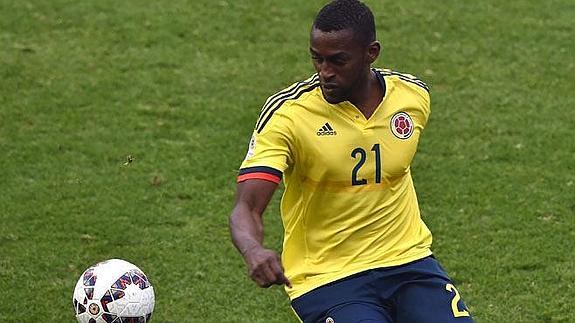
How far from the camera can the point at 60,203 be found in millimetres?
10148

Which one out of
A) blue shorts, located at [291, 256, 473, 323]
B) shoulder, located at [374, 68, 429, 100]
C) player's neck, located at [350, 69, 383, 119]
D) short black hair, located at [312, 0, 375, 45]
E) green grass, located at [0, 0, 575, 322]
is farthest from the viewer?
green grass, located at [0, 0, 575, 322]

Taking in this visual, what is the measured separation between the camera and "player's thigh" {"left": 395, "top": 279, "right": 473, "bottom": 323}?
609cm

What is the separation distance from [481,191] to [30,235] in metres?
3.82

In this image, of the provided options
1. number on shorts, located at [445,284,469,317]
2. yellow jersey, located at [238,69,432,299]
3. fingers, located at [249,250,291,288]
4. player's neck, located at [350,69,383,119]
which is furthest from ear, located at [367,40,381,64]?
fingers, located at [249,250,291,288]

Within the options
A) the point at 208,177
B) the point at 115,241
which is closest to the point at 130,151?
the point at 208,177

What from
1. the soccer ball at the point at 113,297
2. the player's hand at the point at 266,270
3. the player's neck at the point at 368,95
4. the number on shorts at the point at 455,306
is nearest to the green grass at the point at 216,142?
the soccer ball at the point at 113,297

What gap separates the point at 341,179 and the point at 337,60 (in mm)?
613

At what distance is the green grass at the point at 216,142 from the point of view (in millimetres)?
8969

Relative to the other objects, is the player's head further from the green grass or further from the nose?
the green grass

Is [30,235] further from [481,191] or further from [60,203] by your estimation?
[481,191]

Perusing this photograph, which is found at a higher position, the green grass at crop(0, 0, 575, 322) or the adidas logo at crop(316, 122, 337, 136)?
the adidas logo at crop(316, 122, 337, 136)

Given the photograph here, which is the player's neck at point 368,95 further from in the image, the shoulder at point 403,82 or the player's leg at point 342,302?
the player's leg at point 342,302

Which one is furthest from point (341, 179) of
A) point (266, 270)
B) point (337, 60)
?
point (266, 270)

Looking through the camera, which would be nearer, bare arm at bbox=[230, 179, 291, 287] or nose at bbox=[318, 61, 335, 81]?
bare arm at bbox=[230, 179, 291, 287]
